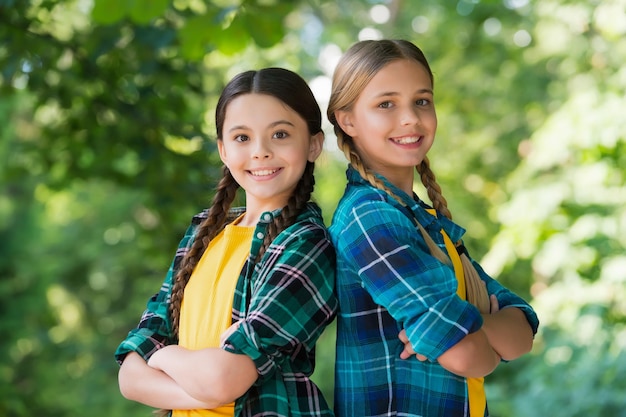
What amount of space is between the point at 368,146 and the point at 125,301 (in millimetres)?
12497

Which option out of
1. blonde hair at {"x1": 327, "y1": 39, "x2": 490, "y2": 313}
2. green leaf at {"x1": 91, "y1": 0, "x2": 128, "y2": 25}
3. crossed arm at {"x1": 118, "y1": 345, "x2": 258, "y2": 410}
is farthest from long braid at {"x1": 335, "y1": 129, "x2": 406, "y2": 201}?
green leaf at {"x1": 91, "y1": 0, "x2": 128, "y2": 25}

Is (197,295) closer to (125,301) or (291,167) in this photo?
(291,167)

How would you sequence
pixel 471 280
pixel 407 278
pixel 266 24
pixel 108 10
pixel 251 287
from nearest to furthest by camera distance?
1. pixel 407 278
2. pixel 251 287
3. pixel 471 280
4. pixel 108 10
5. pixel 266 24

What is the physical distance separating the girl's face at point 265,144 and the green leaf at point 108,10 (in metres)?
1.47

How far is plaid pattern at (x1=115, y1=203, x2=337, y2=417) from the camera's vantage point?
67.5 inches

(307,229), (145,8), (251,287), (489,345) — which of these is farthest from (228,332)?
(145,8)

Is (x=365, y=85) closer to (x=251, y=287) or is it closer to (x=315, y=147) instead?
(x=315, y=147)

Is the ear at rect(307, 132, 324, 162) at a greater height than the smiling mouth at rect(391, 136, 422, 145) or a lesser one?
greater

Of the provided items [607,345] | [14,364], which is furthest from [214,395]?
[14,364]

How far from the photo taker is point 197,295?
1916 millimetres

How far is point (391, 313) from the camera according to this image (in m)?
1.71

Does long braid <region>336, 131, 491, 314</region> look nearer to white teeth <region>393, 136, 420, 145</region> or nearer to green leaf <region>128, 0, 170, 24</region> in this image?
white teeth <region>393, 136, 420, 145</region>

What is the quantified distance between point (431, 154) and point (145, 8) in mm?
8530

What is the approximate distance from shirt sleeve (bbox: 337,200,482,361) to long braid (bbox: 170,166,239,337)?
1.27 feet
